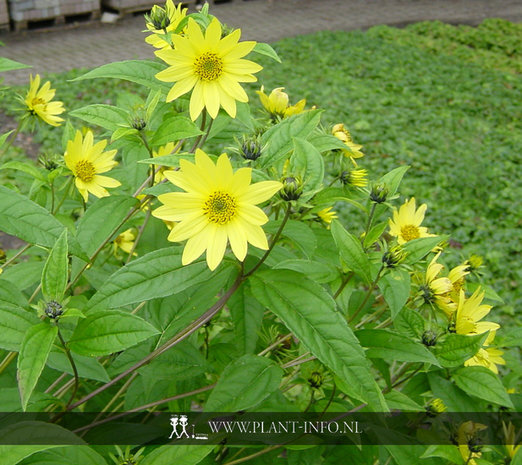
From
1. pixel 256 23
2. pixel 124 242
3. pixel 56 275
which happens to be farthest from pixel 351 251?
pixel 256 23

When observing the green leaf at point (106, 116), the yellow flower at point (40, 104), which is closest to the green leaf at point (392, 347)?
the green leaf at point (106, 116)

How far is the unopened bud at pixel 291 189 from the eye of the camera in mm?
805

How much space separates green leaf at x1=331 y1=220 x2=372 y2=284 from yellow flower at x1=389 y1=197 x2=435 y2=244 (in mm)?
304

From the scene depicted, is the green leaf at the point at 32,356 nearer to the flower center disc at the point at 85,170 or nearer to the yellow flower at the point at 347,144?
the flower center disc at the point at 85,170

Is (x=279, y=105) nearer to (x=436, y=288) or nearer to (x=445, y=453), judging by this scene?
(x=436, y=288)

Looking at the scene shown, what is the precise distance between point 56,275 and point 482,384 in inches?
29.7

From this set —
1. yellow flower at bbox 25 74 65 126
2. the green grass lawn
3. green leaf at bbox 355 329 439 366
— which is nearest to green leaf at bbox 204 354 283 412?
green leaf at bbox 355 329 439 366

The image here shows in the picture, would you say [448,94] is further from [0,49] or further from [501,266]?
[0,49]

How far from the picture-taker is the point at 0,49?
475cm

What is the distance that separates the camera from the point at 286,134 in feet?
3.00

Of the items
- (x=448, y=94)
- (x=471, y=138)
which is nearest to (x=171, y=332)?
(x=471, y=138)

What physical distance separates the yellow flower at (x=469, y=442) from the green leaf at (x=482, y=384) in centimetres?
6

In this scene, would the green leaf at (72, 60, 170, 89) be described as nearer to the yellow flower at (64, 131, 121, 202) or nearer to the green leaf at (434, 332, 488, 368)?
the yellow flower at (64, 131, 121, 202)

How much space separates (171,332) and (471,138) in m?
3.85
